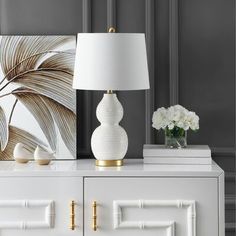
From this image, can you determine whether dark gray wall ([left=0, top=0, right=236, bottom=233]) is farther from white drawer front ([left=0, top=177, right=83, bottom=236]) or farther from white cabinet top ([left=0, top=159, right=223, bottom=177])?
white drawer front ([left=0, top=177, right=83, bottom=236])

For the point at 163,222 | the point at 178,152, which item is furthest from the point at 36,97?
the point at 163,222

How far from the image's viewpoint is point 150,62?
288cm

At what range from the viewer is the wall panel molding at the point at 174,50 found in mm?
2869

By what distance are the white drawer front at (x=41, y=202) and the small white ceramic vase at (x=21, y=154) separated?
203 millimetres

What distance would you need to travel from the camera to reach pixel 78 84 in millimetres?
2539

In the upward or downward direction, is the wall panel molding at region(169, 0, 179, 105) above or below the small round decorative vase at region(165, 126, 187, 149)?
above

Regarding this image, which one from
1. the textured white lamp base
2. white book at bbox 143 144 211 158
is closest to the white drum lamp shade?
the textured white lamp base

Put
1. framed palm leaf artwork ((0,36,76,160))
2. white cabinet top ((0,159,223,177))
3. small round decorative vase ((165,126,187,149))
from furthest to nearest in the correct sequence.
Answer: framed palm leaf artwork ((0,36,76,160))
small round decorative vase ((165,126,187,149))
white cabinet top ((0,159,223,177))

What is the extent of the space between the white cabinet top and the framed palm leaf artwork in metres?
0.22

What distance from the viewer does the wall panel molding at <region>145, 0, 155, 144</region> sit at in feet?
9.40

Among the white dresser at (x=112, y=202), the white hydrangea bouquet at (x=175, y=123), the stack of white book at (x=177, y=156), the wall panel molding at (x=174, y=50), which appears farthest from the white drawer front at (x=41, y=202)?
the wall panel molding at (x=174, y=50)

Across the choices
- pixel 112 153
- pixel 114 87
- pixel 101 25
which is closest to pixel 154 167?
pixel 112 153

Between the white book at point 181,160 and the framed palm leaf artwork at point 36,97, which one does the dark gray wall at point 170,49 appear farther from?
the white book at point 181,160

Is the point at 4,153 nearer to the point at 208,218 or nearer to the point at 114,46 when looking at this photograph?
the point at 114,46
